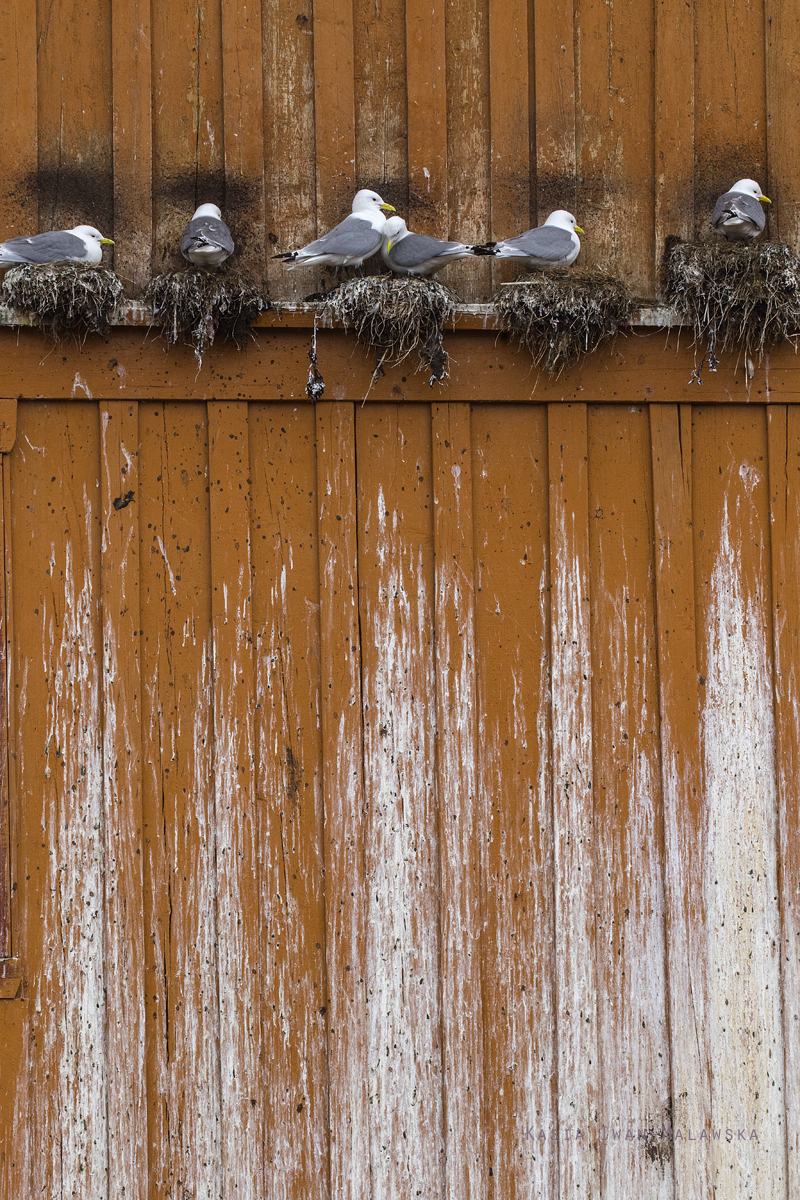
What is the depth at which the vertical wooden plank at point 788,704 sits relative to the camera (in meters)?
3.18

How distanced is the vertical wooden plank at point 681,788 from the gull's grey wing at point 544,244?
673 mm

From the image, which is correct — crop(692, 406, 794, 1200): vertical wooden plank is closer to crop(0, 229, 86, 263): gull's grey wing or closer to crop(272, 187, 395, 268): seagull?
crop(272, 187, 395, 268): seagull

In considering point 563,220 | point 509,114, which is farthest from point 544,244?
point 509,114

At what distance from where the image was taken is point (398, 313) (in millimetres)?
3029

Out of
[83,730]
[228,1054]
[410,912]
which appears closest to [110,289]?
[83,730]

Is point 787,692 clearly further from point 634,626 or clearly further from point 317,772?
point 317,772

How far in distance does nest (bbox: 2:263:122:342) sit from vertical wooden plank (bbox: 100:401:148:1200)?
305 mm

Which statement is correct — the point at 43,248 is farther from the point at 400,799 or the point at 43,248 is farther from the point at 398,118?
the point at 400,799

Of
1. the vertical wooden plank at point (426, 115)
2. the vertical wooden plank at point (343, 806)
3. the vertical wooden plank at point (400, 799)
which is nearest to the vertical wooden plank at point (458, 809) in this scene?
the vertical wooden plank at point (400, 799)

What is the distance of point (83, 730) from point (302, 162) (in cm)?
228

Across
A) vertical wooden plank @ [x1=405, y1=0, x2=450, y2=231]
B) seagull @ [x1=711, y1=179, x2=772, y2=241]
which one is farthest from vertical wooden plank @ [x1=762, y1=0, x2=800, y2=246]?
vertical wooden plank @ [x1=405, y1=0, x2=450, y2=231]

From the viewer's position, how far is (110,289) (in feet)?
9.86

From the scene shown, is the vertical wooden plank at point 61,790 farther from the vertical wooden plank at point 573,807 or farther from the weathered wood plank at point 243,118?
the vertical wooden plank at point 573,807

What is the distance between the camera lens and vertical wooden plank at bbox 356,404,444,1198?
3.05 metres
